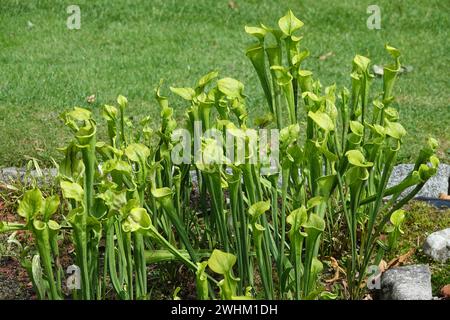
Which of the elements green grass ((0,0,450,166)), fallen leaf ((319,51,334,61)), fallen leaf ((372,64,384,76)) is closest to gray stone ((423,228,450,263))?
green grass ((0,0,450,166))

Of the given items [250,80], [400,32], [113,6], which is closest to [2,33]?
[113,6]

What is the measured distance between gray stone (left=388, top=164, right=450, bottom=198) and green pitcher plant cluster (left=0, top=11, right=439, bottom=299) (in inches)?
38.1

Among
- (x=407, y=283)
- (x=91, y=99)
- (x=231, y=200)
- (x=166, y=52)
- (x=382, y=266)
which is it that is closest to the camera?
(x=231, y=200)

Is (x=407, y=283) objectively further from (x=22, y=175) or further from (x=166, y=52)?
(x=166, y=52)

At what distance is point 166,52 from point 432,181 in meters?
3.18

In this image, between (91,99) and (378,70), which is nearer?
(91,99)

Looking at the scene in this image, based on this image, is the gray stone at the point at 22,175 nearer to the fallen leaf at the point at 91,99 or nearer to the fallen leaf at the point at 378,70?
the fallen leaf at the point at 91,99

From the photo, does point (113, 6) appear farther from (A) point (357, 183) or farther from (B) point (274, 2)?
(A) point (357, 183)

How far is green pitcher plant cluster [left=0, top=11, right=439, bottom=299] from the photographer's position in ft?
9.22

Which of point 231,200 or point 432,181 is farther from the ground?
point 231,200

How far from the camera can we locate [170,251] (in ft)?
9.89

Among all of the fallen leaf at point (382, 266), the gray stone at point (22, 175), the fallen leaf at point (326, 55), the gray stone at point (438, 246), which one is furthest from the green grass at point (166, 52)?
the fallen leaf at point (382, 266)

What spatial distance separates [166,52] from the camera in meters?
7.41

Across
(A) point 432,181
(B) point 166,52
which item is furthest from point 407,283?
(B) point 166,52
